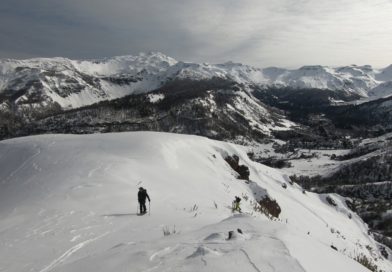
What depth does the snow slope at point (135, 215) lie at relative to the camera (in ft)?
31.1

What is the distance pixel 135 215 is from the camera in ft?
66.0

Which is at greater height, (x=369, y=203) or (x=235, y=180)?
(x=235, y=180)

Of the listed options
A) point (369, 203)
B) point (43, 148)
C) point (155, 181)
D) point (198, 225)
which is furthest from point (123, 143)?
point (369, 203)

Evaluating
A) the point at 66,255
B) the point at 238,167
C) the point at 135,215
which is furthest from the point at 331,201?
the point at 66,255

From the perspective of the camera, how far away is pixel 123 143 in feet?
124

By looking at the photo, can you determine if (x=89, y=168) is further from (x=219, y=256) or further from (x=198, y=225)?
(x=219, y=256)

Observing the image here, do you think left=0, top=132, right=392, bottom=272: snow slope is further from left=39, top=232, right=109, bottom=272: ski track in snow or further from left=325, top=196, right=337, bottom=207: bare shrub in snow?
left=325, top=196, right=337, bottom=207: bare shrub in snow

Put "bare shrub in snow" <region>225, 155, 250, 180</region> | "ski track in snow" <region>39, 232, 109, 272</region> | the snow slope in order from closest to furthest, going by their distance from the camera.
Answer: the snow slope
"ski track in snow" <region>39, 232, 109, 272</region>
"bare shrub in snow" <region>225, 155, 250, 180</region>

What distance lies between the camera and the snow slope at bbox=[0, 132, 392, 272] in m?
9.47

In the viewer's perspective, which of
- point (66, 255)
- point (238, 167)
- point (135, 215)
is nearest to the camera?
point (66, 255)

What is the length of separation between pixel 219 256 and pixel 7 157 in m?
29.8

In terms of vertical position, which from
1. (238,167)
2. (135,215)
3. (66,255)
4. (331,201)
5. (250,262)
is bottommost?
(331,201)

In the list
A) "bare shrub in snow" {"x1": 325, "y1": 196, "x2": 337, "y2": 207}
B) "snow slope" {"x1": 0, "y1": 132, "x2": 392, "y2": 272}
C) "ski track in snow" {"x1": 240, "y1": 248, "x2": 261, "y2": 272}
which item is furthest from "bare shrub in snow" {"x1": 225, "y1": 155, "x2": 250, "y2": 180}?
"ski track in snow" {"x1": 240, "y1": 248, "x2": 261, "y2": 272}

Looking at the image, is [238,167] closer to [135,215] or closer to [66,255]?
[135,215]
